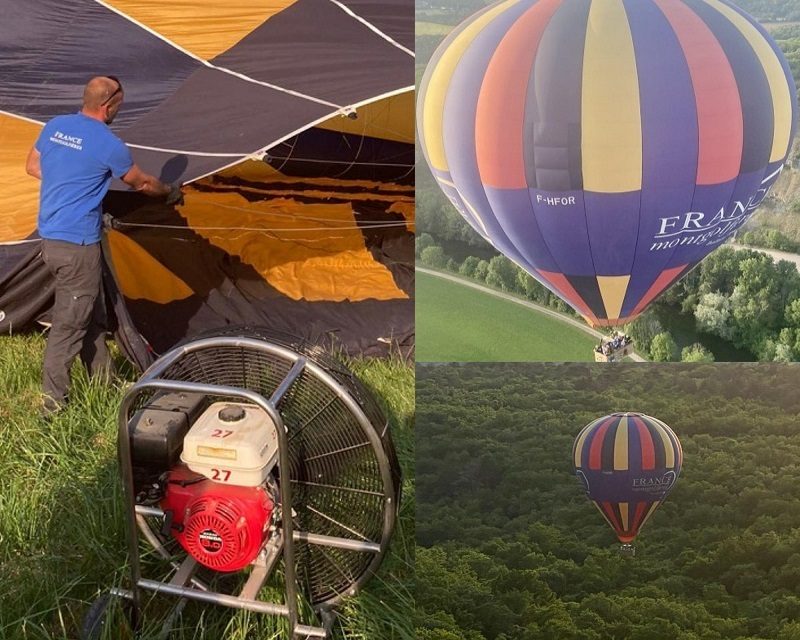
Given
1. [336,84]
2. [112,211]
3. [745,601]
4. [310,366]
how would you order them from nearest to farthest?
[310,366] < [745,601] < [336,84] < [112,211]

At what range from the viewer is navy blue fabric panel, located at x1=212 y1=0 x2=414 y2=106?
2.93 meters

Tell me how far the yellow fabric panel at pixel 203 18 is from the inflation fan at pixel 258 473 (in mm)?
1664

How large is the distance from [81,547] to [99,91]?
133 cm

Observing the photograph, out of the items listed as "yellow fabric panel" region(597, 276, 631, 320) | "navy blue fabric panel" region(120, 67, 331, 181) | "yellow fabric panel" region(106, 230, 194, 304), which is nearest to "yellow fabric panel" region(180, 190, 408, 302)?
"yellow fabric panel" region(106, 230, 194, 304)

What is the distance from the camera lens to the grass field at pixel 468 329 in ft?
5.08

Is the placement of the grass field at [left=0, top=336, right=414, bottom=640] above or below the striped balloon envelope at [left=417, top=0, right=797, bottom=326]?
below

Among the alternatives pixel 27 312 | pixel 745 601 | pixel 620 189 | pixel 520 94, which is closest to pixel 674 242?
pixel 620 189

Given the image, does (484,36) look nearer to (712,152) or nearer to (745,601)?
(712,152)

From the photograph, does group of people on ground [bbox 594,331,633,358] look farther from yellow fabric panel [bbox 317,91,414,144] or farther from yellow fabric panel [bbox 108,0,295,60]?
yellow fabric panel [bbox 317,91,414,144]

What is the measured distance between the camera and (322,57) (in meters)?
3.00

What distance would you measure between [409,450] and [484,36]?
1.05 metres

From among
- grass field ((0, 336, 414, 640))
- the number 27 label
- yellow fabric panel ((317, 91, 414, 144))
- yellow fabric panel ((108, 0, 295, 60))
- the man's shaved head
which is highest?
yellow fabric panel ((108, 0, 295, 60))

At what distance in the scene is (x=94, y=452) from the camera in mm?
2277

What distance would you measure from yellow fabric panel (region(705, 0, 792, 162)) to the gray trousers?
74.1 inches
